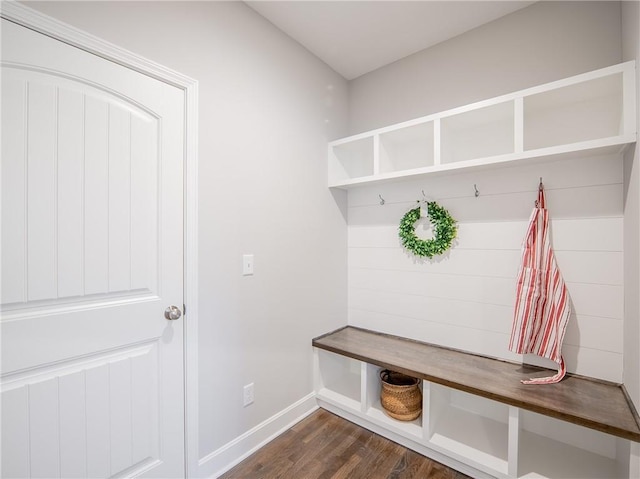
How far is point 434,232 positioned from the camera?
2.06m

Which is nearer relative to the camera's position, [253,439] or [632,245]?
[632,245]

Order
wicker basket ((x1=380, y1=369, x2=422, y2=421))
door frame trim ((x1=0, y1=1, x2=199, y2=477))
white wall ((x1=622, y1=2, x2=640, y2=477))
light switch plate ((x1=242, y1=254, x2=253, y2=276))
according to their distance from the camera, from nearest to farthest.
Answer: white wall ((x1=622, y1=2, x2=640, y2=477)), door frame trim ((x1=0, y1=1, x2=199, y2=477)), light switch plate ((x1=242, y1=254, x2=253, y2=276)), wicker basket ((x1=380, y1=369, x2=422, y2=421))

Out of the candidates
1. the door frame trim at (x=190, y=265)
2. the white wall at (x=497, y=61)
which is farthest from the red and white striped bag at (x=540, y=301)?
the door frame trim at (x=190, y=265)

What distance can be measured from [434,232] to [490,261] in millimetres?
382

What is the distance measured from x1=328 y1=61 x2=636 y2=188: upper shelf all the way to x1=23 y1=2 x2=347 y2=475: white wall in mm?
424

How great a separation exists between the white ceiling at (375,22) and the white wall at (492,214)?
0.33 ft

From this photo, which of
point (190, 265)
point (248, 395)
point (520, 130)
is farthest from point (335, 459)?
point (520, 130)

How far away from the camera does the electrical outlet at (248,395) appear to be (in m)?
1.75

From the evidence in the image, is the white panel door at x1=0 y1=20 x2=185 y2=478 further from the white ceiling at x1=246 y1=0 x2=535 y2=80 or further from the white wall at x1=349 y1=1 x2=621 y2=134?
the white wall at x1=349 y1=1 x2=621 y2=134

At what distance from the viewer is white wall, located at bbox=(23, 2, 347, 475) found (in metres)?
1.48

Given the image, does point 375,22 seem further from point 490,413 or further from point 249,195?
point 490,413

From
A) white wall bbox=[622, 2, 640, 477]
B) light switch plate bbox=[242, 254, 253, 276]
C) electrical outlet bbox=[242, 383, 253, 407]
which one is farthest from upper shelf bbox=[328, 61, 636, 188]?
electrical outlet bbox=[242, 383, 253, 407]

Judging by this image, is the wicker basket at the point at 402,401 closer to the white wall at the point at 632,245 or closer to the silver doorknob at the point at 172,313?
the white wall at the point at 632,245

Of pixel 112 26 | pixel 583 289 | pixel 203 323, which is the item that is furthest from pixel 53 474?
pixel 583 289
